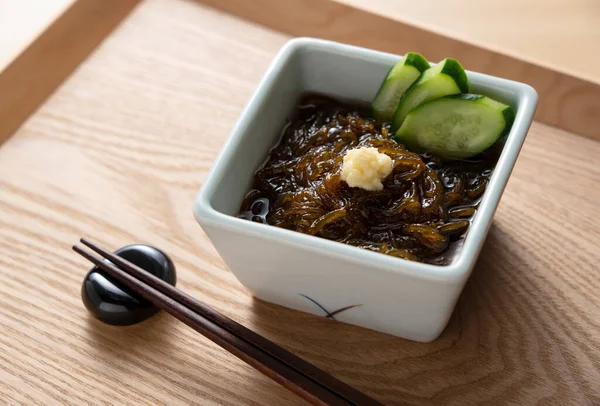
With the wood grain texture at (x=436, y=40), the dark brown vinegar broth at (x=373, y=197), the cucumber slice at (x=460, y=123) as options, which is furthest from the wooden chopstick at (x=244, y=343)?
the wood grain texture at (x=436, y=40)

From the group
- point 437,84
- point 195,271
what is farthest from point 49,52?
point 437,84

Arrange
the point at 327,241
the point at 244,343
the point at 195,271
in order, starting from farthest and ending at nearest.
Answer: the point at 195,271 < the point at 244,343 < the point at 327,241

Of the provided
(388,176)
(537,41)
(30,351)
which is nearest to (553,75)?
(537,41)

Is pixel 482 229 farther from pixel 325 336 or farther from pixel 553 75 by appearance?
pixel 553 75

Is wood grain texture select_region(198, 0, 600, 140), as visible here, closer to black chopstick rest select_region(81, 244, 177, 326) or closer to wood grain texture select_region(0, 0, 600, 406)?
wood grain texture select_region(0, 0, 600, 406)

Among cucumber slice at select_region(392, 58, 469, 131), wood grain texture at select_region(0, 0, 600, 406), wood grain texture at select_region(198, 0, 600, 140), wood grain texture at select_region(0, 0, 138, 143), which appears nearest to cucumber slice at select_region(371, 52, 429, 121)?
cucumber slice at select_region(392, 58, 469, 131)

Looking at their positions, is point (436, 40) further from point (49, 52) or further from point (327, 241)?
point (49, 52)
